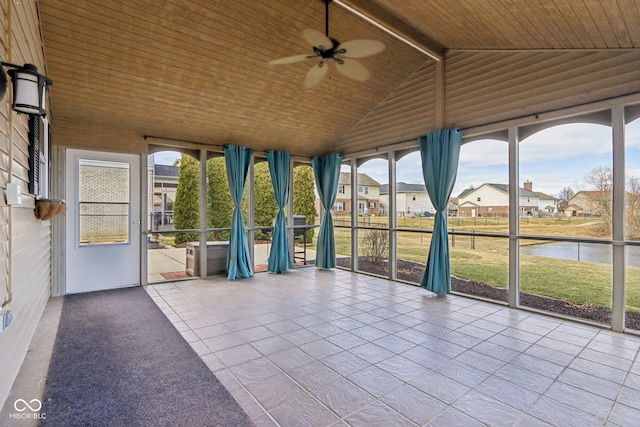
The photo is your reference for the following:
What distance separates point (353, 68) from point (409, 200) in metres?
3.05

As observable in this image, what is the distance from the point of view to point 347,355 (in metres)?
3.02

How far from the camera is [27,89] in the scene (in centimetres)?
221

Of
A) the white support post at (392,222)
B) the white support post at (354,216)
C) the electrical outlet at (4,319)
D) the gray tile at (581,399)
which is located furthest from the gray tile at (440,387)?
the white support post at (354,216)

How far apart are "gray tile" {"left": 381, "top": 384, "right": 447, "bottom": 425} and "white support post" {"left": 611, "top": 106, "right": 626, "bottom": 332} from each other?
2859 millimetres

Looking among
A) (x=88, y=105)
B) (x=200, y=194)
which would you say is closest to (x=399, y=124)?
(x=200, y=194)

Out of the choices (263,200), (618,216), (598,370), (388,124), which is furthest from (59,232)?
(618,216)

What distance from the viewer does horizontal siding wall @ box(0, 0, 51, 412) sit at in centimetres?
204

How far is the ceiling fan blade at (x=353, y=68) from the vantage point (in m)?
3.59

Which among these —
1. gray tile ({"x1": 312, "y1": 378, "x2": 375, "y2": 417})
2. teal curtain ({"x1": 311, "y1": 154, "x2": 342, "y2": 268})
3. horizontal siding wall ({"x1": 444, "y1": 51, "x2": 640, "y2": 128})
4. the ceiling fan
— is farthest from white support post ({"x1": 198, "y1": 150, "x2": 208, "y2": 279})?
gray tile ({"x1": 312, "y1": 378, "x2": 375, "y2": 417})

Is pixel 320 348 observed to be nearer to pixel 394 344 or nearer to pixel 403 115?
pixel 394 344

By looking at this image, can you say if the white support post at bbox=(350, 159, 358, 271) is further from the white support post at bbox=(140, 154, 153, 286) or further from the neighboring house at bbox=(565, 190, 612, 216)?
the white support post at bbox=(140, 154, 153, 286)

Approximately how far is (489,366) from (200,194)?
5.40 metres

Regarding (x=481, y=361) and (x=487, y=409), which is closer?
(x=487, y=409)

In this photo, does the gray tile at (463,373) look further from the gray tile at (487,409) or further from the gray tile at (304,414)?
the gray tile at (304,414)
